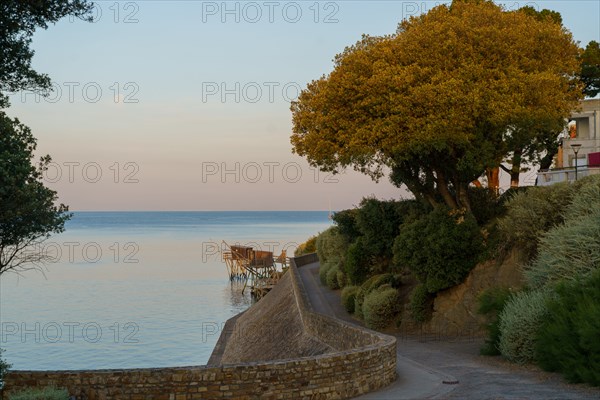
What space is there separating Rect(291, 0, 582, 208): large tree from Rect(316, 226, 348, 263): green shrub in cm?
1065

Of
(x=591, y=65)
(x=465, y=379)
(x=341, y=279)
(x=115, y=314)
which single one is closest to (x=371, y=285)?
(x=341, y=279)

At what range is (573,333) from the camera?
49.8 ft

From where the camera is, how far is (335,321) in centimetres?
2105

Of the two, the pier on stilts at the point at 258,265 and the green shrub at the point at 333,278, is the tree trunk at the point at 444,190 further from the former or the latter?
the pier on stilts at the point at 258,265

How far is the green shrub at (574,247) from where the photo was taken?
18.1 meters

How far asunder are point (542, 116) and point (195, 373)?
18.1m

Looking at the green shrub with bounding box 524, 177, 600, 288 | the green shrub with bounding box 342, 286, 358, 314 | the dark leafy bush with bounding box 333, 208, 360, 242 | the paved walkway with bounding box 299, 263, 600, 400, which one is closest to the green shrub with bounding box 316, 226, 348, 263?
the dark leafy bush with bounding box 333, 208, 360, 242

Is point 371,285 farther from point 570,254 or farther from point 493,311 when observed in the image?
point 570,254

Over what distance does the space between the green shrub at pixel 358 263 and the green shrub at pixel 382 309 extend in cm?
544

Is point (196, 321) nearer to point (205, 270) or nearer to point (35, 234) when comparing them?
point (35, 234)

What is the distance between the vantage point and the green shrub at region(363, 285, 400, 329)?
26984mm

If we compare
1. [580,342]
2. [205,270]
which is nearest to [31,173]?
[580,342]

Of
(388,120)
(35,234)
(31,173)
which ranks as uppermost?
(388,120)

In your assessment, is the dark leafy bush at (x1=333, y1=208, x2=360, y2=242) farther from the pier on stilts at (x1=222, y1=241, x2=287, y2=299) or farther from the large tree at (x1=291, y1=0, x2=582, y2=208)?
the pier on stilts at (x1=222, y1=241, x2=287, y2=299)
